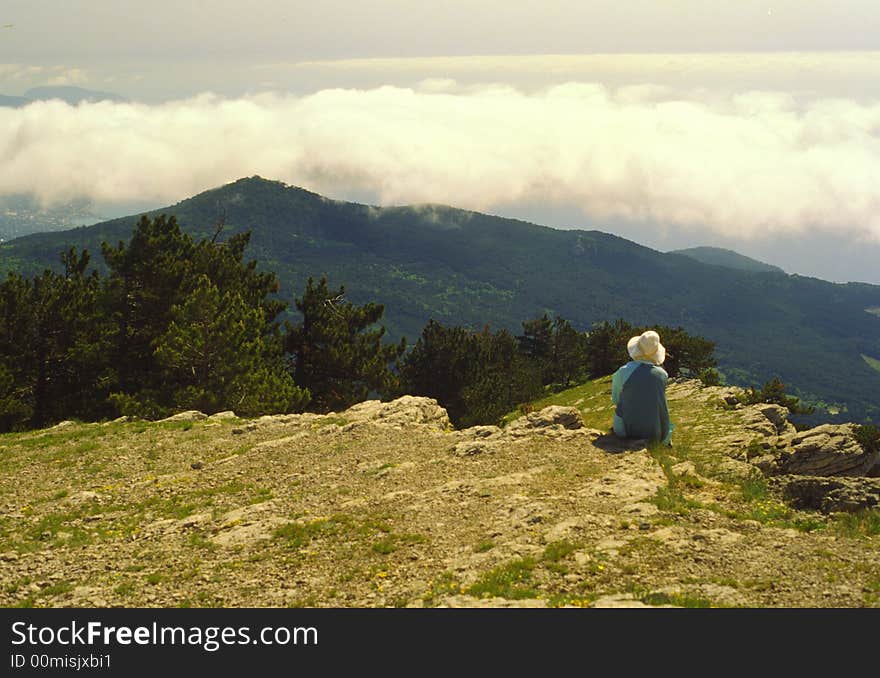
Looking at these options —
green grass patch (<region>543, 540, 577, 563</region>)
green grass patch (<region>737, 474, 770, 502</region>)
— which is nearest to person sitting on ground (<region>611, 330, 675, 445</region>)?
green grass patch (<region>737, 474, 770, 502</region>)

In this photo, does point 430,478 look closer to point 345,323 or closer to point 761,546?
point 761,546

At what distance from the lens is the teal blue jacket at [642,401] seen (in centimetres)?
1897

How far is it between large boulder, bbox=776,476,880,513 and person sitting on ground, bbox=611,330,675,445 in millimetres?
4362

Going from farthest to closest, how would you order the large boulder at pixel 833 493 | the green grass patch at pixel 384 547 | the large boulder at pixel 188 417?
the large boulder at pixel 188 417, the large boulder at pixel 833 493, the green grass patch at pixel 384 547

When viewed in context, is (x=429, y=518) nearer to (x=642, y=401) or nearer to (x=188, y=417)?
(x=642, y=401)

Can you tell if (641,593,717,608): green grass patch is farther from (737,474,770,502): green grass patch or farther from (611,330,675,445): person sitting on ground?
(611,330,675,445): person sitting on ground

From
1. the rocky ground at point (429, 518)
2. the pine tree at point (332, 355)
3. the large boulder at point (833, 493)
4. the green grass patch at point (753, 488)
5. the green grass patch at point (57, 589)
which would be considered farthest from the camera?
the pine tree at point (332, 355)

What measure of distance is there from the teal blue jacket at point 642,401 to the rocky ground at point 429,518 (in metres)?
0.77

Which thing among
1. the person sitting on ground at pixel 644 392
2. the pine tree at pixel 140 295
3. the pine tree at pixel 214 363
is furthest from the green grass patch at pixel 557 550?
the pine tree at pixel 140 295

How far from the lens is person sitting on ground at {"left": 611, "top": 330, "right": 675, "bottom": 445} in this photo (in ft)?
62.2

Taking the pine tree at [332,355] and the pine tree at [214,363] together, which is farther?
the pine tree at [332,355]

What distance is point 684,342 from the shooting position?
5609cm

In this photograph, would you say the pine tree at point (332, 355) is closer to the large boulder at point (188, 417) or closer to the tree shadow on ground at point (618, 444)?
the large boulder at point (188, 417)
